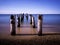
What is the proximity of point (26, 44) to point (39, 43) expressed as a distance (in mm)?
732

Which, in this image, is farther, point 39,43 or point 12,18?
point 12,18

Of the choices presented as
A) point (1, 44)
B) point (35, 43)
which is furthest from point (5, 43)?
point (35, 43)

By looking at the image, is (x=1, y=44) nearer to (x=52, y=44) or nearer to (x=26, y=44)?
(x=26, y=44)

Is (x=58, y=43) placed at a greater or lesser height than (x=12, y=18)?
lesser

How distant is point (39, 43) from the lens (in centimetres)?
867

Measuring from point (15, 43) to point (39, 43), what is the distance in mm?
1274

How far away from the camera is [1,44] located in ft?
27.7

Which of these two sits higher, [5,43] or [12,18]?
[12,18]

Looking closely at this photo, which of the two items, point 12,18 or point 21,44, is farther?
point 12,18

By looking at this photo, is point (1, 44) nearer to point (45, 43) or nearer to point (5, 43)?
point (5, 43)

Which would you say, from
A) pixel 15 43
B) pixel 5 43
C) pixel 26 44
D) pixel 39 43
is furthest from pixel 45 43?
pixel 5 43

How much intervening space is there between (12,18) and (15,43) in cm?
307

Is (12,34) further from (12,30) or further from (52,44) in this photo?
(52,44)

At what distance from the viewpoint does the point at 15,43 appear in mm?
8672
